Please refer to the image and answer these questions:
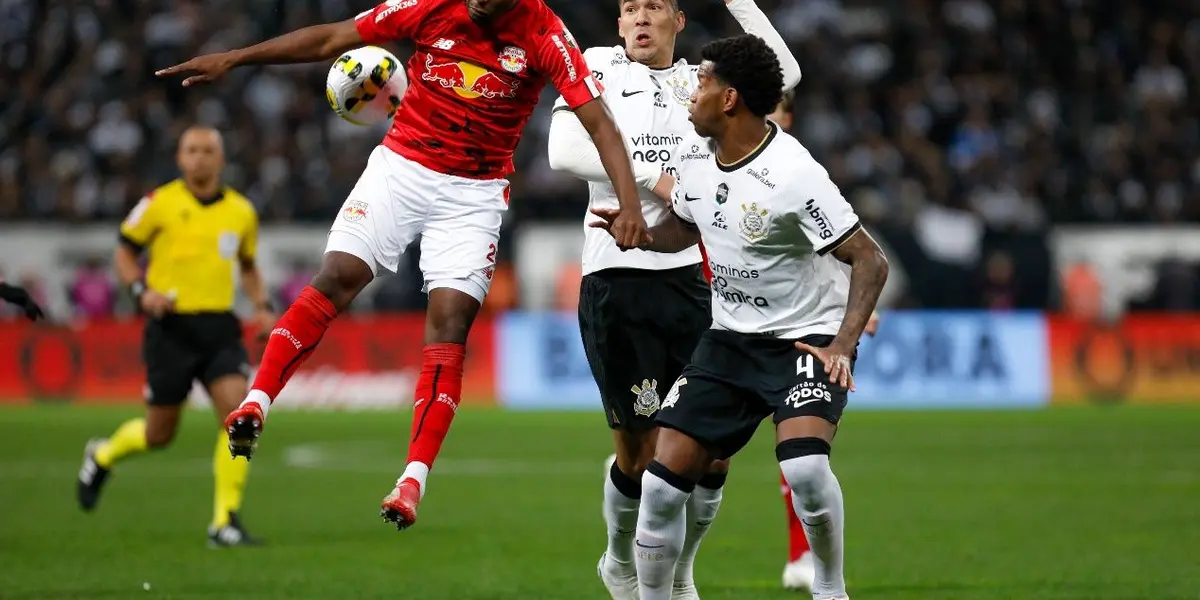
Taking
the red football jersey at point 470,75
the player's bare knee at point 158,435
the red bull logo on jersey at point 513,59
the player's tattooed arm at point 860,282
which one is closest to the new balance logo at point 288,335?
the red football jersey at point 470,75

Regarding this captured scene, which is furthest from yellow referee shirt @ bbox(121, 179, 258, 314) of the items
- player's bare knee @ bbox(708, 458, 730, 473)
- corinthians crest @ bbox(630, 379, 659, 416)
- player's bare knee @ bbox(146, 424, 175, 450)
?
player's bare knee @ bbox(708, 458, 730, 473)

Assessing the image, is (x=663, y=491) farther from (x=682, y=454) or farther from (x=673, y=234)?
(x=673, y=234)

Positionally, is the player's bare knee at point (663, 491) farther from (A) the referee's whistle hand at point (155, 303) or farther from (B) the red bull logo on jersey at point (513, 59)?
(A) the referee's whistle hand at point (155, 303)

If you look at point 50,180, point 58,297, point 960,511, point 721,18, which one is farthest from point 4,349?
point 960,511

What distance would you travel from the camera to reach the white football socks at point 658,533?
22.4 feet

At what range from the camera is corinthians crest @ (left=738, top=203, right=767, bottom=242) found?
681 centimetres

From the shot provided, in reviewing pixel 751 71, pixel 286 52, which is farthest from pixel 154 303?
pixel 751 71

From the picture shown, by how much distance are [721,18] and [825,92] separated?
2.23 metres

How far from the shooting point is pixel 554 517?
12266mm

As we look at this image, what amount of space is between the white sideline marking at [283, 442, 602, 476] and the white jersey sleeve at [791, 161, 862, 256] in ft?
29.5

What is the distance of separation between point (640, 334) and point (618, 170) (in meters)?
1.14

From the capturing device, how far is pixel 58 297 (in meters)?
24.5

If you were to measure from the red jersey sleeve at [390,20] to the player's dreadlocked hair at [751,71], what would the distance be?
1426 millimetres

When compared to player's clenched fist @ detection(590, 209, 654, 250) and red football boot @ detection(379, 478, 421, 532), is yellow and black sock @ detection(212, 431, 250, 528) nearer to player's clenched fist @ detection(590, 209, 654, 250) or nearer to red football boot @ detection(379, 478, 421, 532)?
red football boot @ detection(379, 478, 421, 532)
